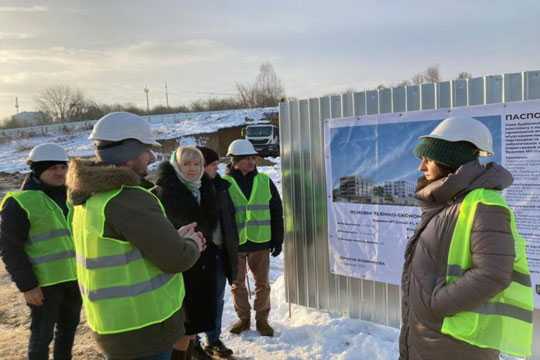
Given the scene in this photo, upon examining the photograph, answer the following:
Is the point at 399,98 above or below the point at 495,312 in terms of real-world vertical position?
above

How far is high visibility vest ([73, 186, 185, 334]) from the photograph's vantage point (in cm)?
212

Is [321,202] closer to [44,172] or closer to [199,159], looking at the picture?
[199,159]

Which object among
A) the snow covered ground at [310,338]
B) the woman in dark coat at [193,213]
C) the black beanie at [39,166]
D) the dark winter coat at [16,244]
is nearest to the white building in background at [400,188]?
the snow covered ground at [310,338]

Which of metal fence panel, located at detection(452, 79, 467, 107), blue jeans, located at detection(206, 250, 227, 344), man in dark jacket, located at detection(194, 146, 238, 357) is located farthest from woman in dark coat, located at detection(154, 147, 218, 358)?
metal fence panel, located at detection(452, 79, 467, 107)

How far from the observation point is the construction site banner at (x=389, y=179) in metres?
3.27

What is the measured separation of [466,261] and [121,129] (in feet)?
5.87

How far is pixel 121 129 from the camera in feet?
7.39

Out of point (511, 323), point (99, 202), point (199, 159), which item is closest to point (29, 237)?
point (199, 159)

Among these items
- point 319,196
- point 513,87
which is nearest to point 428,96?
point 513,87

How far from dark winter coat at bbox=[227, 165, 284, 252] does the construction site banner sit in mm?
556

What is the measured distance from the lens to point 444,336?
1967mm

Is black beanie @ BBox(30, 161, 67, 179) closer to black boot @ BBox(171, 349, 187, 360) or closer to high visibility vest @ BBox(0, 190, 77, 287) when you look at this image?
high visibility vest @ BBox(0, 190, 77, 287)

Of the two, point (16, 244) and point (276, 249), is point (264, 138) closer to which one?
point (276, 249)

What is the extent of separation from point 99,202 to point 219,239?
1709 millimetres
